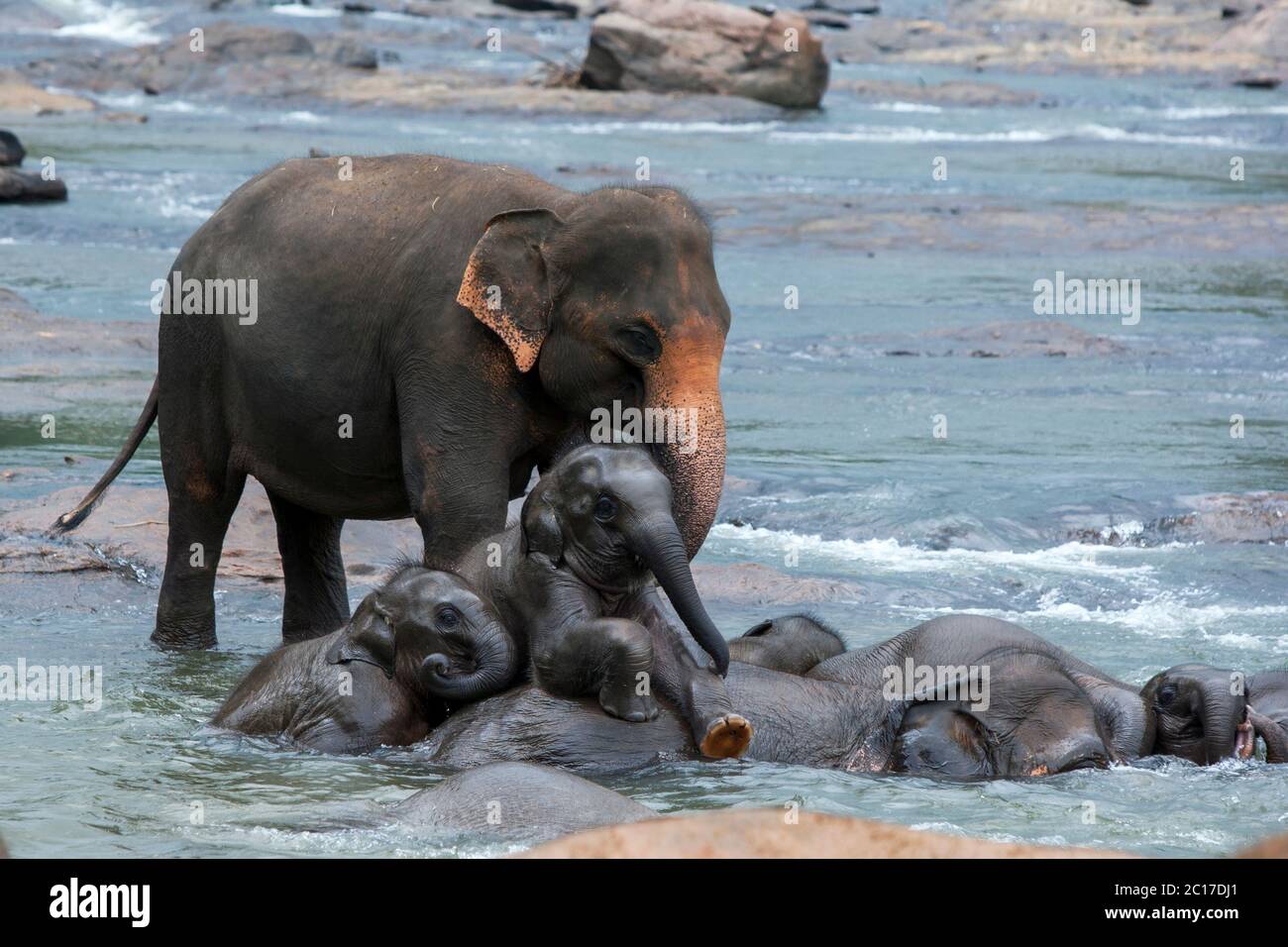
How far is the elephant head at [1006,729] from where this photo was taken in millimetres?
7898

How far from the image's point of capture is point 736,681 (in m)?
8.16

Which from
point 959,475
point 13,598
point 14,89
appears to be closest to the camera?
point 13,598

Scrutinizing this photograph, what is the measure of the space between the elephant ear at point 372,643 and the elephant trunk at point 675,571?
1045mm

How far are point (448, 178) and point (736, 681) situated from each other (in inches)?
105

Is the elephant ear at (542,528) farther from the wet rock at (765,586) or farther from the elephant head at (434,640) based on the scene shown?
the wet rock at (765,586)

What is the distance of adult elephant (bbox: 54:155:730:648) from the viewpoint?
8461 mm

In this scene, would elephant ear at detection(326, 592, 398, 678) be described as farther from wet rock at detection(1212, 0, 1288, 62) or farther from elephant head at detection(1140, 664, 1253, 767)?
wet rock at detection(1212, 0, 1288, 62)

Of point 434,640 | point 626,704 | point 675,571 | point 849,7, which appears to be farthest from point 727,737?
point 849,7

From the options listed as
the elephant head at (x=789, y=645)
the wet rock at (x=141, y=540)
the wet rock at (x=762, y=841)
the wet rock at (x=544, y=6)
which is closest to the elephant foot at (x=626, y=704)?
the elephant head at (x=789, y=645)

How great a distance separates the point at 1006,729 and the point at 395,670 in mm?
2286

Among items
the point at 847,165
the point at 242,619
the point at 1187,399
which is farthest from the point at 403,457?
the point at 847,165
